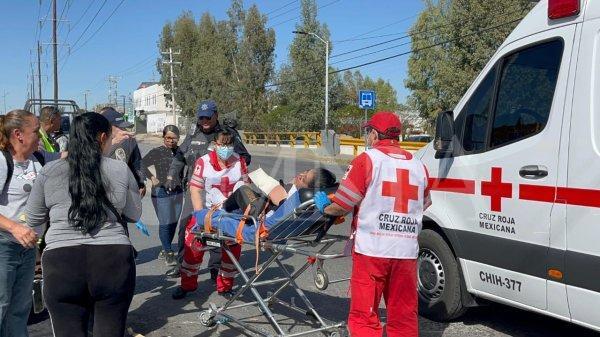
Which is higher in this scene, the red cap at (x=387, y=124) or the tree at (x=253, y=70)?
the tree at (x=253, y=70)

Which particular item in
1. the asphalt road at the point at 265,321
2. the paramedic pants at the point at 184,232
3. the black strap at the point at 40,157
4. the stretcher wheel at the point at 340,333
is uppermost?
the black strap at the point at 40,157

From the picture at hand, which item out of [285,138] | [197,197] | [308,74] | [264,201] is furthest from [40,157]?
A: [308,74]

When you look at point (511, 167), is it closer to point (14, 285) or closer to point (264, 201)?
point (264, 201)

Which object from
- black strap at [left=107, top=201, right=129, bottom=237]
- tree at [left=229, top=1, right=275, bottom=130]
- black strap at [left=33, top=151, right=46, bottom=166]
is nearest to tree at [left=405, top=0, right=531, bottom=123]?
tree at [left=229, top=1, right=275, bottom=130]

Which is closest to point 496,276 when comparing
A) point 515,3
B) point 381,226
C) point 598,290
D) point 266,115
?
point 598,290

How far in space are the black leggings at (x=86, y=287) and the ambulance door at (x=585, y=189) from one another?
277 cm

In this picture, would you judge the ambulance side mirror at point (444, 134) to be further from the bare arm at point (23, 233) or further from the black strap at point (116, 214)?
the bare arm at point (23, 233)

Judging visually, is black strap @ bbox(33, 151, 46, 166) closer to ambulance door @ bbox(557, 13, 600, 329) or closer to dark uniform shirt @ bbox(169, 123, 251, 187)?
dark uniform shirt @ bbox(169, 123, 251, 187)

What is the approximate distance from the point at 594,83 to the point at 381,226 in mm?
1646

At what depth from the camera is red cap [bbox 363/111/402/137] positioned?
3994mm

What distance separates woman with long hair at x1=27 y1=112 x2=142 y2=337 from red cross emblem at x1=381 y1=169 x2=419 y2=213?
1.65 meters

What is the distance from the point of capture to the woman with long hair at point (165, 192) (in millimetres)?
7191

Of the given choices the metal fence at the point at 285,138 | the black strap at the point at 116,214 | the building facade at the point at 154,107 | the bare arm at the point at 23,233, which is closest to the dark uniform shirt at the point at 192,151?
the black strap at the point at 116,214

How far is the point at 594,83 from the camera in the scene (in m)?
3.81
